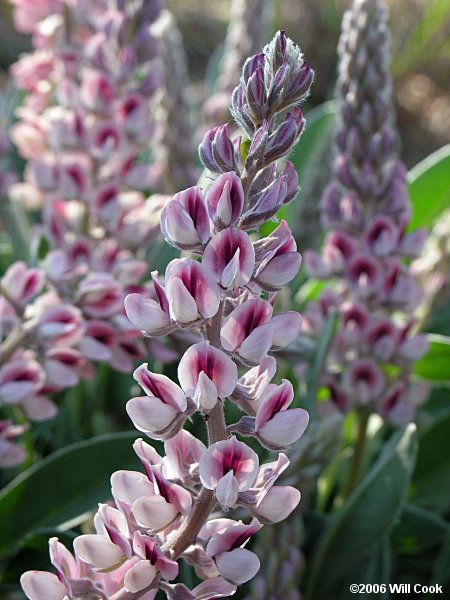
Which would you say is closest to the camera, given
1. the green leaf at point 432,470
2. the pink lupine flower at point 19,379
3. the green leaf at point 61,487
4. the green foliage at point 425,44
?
the pink lupine flower at point 19,379

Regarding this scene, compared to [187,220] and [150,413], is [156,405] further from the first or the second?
[187,220]

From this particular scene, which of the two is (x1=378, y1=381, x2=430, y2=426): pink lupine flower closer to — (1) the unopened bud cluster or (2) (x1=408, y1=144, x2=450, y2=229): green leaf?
(1) the unopened bud cluster

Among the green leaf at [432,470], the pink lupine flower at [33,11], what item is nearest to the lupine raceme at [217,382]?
the green leaf at [432,470]

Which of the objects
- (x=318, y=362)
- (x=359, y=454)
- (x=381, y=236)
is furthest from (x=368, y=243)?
(x=359, y=454)

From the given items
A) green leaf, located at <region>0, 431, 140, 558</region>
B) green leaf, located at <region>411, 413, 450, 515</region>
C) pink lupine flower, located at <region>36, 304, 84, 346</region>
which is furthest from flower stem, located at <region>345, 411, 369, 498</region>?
pink lupine flower, located at <region>36, 304, 84, 346</region>

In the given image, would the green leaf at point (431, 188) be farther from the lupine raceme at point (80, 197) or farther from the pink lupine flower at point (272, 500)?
the pink lupine flower at point (272, 500)

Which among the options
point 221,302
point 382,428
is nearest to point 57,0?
point 382,428
